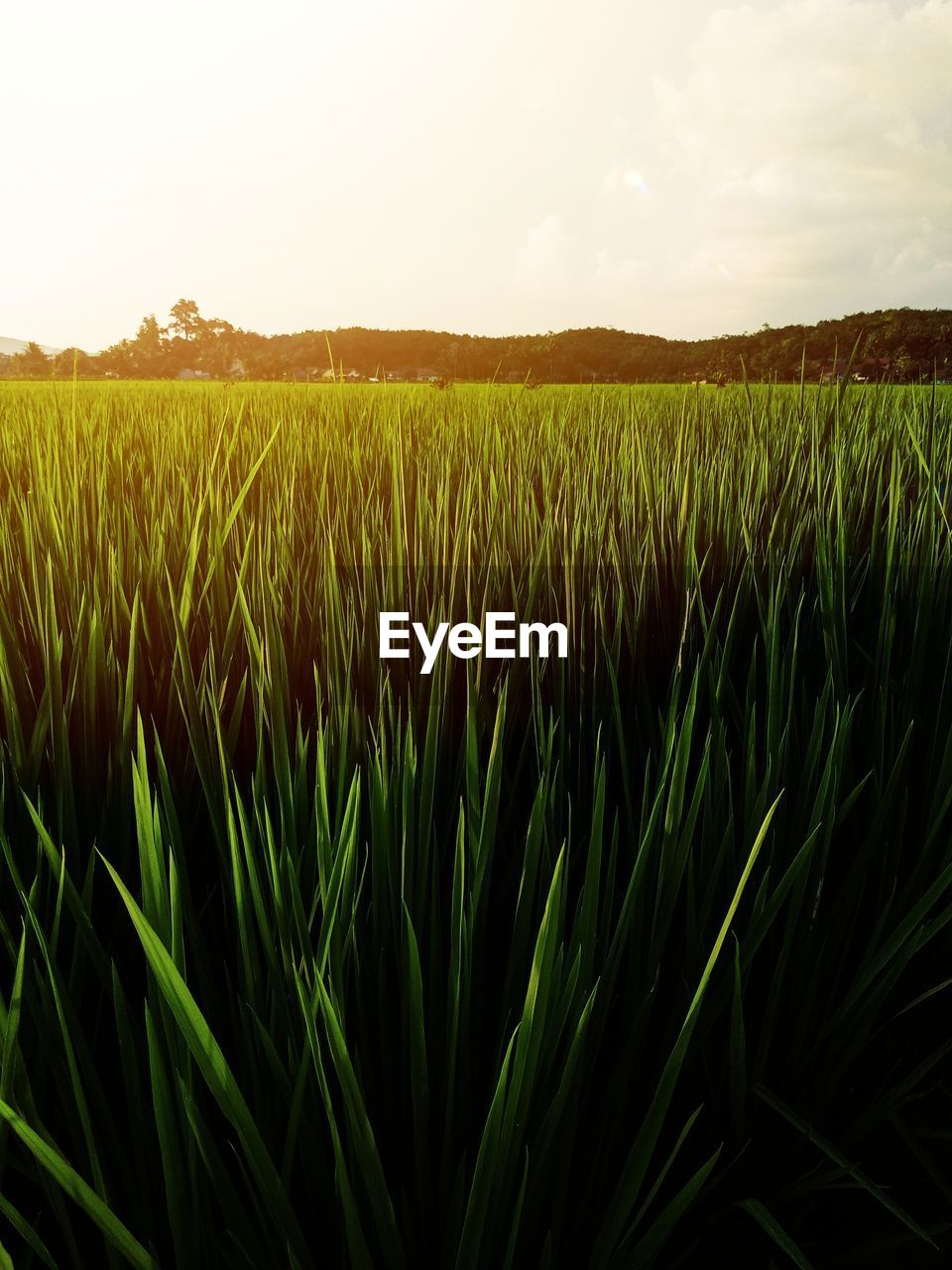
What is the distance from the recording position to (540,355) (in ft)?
9.00

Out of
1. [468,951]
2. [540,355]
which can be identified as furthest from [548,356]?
[468,951]

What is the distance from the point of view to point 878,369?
8.24 feet

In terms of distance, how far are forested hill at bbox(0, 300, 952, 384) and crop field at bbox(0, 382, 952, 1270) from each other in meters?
0.65

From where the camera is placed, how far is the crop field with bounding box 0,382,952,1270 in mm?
385

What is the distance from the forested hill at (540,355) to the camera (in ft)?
5.79

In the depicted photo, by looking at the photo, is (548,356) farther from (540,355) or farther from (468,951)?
(468,951)

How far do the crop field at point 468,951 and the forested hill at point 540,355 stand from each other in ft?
2.12

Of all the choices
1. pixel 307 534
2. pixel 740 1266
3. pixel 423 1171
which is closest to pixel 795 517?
pixel 307 534

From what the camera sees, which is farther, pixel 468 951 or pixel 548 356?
pixel 548 356

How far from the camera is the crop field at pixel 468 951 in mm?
385

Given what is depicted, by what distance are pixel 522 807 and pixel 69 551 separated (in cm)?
79

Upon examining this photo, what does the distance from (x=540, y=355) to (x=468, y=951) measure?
8.41 feet

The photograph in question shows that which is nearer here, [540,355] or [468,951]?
[468,951]

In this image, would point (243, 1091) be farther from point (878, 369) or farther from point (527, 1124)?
point (878, 369)
